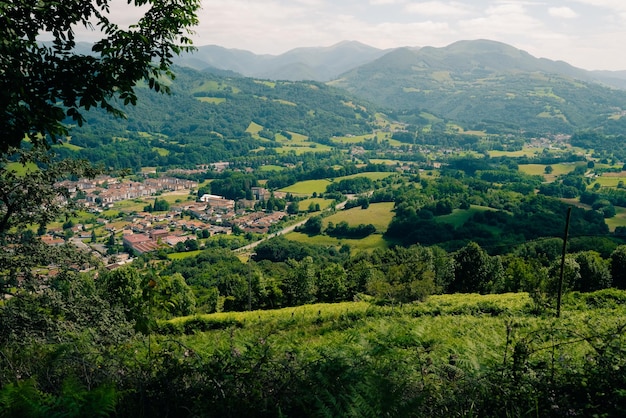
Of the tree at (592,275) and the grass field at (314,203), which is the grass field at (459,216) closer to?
the grass field at (314,203)

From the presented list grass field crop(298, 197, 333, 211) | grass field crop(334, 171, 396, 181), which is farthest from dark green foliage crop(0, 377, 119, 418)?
grass field crop(334, 171, 396, 181)

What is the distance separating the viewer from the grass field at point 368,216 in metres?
80.6

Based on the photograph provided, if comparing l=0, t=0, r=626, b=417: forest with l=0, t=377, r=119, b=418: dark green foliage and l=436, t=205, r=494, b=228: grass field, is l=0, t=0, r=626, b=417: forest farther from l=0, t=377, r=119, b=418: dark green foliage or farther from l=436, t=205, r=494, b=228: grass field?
l=436, t=205, r=494, b=228: grass field

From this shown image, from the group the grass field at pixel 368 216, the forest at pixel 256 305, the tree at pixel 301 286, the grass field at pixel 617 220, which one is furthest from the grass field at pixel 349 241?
the grass field at pixel 617 220

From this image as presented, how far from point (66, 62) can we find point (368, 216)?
265 ft

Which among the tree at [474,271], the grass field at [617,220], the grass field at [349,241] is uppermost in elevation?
the tree at [474,271]

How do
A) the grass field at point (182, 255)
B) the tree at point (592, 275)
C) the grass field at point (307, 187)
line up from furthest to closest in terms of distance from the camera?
the grass field at point (307, 187), the grass field at point (182, 255), the tree at point (592, 275)

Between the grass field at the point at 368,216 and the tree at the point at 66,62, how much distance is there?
242ft

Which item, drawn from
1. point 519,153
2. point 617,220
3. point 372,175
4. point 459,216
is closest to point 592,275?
point 459,216

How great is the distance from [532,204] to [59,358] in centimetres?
8551

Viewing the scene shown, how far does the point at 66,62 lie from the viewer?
488 centimetres

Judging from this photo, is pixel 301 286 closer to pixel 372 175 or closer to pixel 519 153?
pixel 372 175

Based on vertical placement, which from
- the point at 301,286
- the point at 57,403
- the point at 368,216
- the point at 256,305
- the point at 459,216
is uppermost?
the point at 57,403

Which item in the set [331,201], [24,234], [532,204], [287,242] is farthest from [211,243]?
[24,234]
